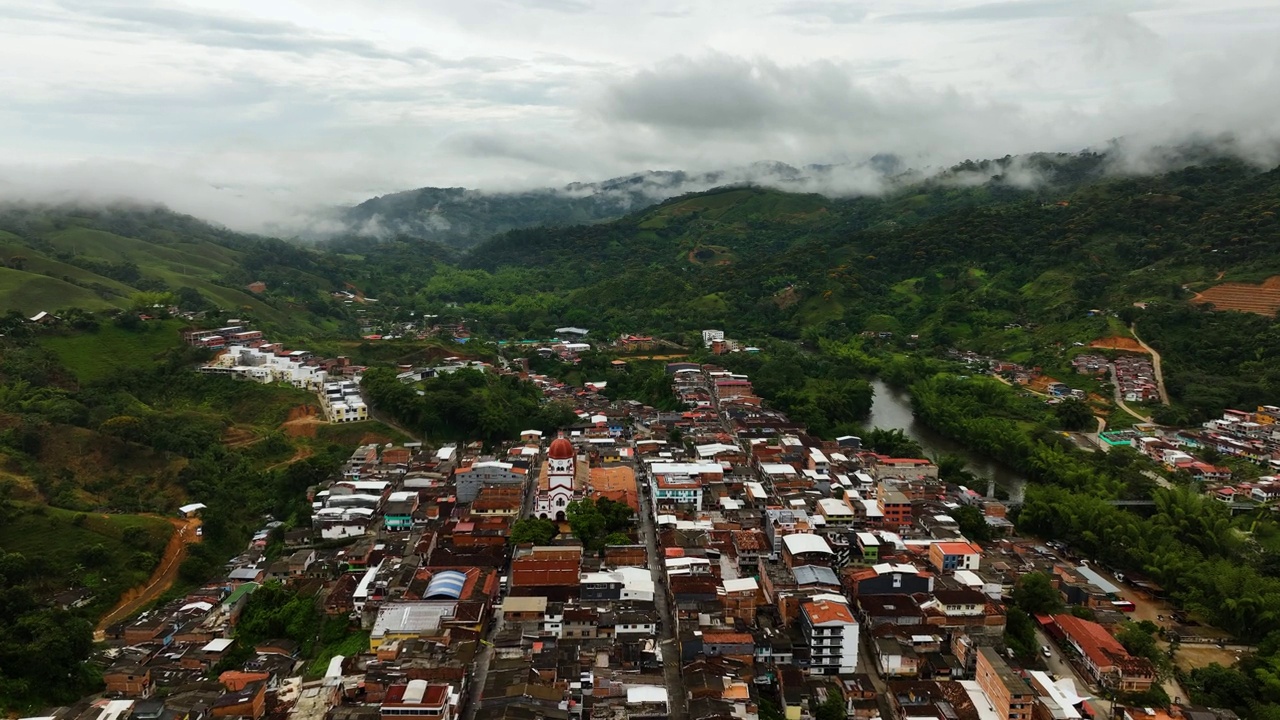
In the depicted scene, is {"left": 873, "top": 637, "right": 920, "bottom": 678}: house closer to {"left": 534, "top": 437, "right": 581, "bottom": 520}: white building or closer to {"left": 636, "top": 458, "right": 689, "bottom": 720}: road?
{"left": 636, "top": 458, "right": 689, "bottom": 720}: road

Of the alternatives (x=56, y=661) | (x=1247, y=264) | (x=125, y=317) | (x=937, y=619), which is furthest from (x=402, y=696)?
(x=1247, y=264)

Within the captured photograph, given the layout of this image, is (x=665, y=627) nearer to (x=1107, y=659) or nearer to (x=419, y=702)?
(x=419, y=702)

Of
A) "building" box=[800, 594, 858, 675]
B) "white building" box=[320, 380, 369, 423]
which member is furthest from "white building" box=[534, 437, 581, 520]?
"white building" box=[320, 380, 369, 423]

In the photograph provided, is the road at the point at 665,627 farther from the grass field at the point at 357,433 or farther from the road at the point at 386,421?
the grass field at the point at 357,433

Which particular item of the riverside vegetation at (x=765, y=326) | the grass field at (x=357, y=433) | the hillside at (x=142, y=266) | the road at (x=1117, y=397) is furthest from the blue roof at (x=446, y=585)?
the road at (x=1117, y=397)

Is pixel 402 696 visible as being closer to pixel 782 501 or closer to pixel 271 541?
pixel 271 541

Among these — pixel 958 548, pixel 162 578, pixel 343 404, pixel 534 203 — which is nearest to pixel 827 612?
pixel 958 548
